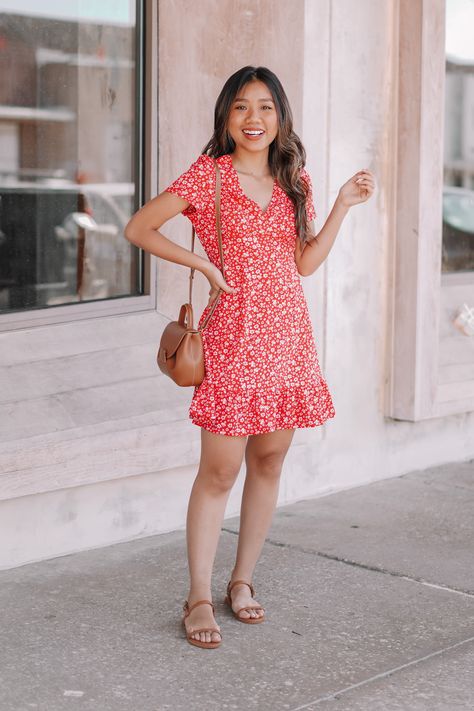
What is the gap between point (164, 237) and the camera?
12.2 ft

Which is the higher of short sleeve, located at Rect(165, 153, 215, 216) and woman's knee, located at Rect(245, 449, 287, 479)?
short sleeve, located at Rect(165, 153, 215, 216)

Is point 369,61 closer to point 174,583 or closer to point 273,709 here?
point 174,583

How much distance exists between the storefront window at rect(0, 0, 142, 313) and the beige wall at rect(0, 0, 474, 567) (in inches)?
8.3

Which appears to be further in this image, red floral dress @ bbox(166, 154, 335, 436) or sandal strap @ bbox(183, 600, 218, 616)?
sandal strap @ bbox(183, 600, 218, 616)

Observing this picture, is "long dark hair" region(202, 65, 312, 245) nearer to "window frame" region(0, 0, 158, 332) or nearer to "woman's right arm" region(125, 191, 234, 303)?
"woman's right arm" region(125, 191, 234, 303)

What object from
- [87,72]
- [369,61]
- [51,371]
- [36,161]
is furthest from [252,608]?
[369,61]

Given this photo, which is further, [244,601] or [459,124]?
[459,124]

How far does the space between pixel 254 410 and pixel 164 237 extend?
0.62m

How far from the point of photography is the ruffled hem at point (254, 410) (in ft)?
12.1

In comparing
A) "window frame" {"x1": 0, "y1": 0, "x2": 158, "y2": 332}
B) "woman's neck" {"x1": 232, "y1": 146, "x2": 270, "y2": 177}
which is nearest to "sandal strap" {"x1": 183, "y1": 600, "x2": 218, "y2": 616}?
"woman's neck" {"x1": 232, "y1": 146, "x2": 270, "y2": 177}

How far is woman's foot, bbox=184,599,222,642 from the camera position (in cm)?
371

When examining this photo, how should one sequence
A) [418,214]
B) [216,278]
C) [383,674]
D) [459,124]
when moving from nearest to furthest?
[383,674], [216,278], [418,214], [459,124]

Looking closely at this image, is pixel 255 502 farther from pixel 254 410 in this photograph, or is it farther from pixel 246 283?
pixel 246 283

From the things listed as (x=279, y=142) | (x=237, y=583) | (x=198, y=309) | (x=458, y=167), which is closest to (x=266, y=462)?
(x=237, y=583)
